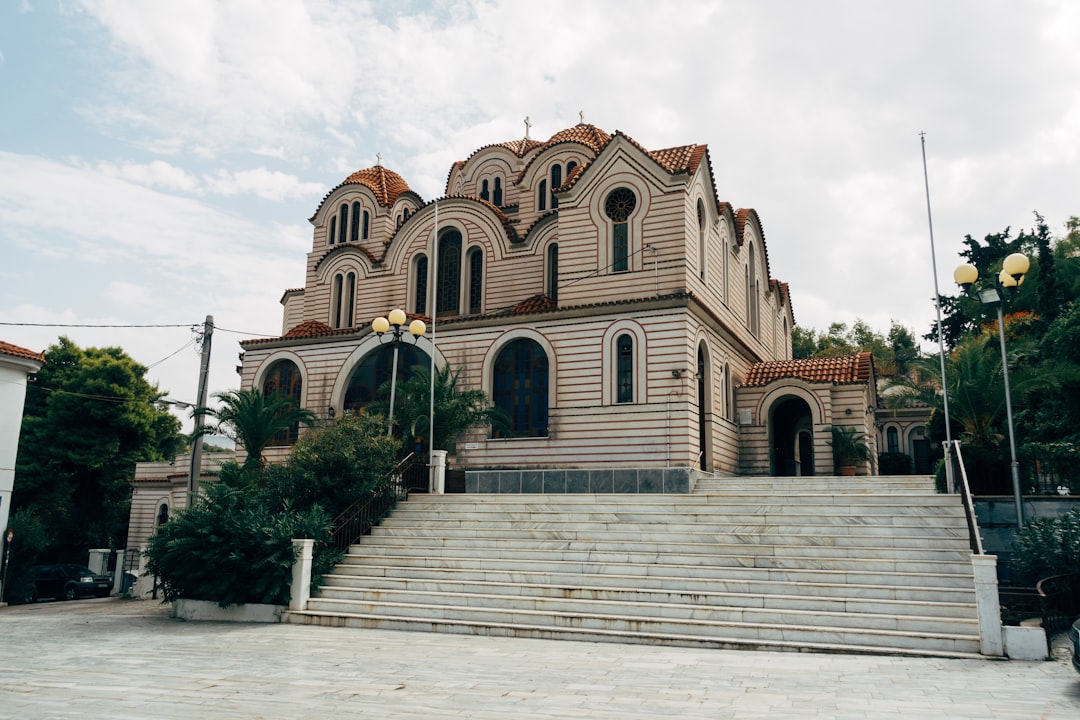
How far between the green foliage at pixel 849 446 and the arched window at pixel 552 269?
10.3m

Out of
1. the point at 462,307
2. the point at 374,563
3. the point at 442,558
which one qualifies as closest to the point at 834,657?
the point at 442,558

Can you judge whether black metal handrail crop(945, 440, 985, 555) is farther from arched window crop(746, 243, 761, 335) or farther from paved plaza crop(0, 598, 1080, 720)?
arched window crop(746, 243, 761, 335)

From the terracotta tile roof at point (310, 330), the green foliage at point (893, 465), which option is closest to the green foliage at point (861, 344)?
the green foliage at point (893, 465)

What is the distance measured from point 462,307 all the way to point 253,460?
982 centimetres

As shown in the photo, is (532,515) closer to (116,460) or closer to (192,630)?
(192,630)

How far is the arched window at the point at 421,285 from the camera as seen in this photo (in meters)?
30.1

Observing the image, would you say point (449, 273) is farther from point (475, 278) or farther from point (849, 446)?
point (849, 446)

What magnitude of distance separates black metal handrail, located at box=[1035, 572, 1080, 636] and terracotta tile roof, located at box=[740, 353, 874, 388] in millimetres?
13513

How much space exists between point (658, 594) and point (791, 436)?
17.7 metres

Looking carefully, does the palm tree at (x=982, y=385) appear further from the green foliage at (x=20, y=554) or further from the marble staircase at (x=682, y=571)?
the green foliage at (x=20, y=554)

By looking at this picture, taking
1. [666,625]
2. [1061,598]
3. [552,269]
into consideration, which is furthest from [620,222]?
[1061,598]

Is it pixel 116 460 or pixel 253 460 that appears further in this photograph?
pixel 116 460

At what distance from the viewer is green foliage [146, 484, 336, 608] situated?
15.2m

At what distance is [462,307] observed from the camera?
2945 cm
